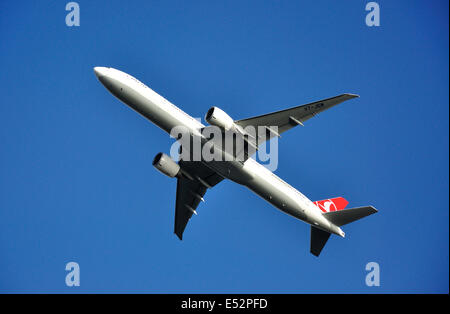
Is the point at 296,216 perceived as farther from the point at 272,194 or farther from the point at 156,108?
the point at 156,108

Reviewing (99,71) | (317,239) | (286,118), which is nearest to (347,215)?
(317,239)

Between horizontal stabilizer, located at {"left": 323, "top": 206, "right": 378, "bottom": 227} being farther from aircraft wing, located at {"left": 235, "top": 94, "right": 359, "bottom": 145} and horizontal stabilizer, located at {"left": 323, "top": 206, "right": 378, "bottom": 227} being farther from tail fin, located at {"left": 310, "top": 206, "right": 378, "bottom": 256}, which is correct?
aircraft wing, located at {"left": 235, "top": 94, "right": 359, "bottom": 145}

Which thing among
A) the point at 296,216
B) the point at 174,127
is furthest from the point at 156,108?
the point at 296,216

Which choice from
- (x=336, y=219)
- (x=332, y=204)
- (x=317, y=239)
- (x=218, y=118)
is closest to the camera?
(x=218, y=118)

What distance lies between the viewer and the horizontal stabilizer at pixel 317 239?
42.3m

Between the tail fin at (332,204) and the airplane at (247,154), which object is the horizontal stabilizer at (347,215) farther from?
the tail fin at (332,204)

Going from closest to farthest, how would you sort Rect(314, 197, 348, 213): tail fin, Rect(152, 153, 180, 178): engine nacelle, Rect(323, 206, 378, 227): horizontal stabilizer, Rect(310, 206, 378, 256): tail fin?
1. Rect(323, 206, 378, 227): horizontal stabilizer
2. Rect(310, 206, 378, 256): tail fin
3. Rect(152, 153, 180, 178): engine nacelle
4. Rect(314, 197, 348, 213): tail fin

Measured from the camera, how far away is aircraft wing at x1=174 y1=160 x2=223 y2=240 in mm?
42344

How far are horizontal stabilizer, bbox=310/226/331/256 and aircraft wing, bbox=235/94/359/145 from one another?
976 centimetres

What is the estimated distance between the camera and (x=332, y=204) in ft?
140

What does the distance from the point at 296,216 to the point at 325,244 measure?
4.27m

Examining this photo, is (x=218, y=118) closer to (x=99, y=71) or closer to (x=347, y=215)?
(x=99, y=71)

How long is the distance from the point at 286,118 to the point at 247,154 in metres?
3.71

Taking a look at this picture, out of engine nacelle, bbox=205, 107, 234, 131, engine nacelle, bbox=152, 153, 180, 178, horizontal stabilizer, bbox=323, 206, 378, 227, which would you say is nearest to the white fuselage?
horizontal stabilizer, bbox=323, 206, 378, 227
